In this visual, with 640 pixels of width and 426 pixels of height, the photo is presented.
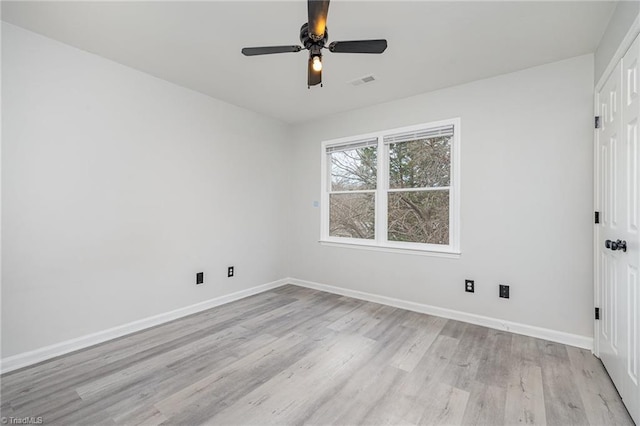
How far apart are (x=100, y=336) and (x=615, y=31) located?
480cm

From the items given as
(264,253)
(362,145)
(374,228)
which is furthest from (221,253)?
(362,145)

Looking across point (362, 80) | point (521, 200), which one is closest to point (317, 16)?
point (362, 80)

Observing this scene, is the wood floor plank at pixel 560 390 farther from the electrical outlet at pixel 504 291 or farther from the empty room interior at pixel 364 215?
the electrical outlet at pixel 504 291

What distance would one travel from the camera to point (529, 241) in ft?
9.12

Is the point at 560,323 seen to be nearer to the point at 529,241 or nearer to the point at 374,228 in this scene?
the point at 529,241

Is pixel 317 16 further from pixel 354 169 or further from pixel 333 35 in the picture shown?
pixel 354 169

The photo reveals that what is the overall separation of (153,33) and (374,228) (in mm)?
3129

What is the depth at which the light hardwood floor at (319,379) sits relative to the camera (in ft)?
5.60

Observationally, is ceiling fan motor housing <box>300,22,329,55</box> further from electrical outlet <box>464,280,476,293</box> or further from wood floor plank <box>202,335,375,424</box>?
electrical outlet <box>464,280,476,293</box>

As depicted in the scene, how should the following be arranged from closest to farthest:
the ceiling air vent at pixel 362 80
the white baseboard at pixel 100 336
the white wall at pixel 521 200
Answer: the white baseboard at pixel 100 336 < the white wall at pixel 521 200 < the ceiling air vent at pixel 362 80

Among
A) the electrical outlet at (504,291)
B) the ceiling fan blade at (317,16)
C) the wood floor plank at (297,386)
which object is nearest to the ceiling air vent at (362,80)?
the ceiling fan blade at (317,16)

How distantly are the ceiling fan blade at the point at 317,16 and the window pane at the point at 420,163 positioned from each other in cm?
222

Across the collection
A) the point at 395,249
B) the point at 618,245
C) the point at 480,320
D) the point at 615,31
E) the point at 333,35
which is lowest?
the point at 480,320

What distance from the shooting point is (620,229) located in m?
1.85
